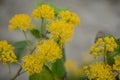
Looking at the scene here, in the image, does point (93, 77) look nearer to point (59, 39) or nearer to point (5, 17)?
point (59, 39)

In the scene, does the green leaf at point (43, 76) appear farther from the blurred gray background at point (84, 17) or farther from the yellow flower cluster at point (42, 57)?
the blurred gray background at point (84, 17)

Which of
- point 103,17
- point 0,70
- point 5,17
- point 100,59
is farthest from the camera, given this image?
point 103,17

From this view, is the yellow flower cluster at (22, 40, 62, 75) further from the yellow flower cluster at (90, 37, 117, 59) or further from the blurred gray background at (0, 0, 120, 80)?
the blurred gray background at (0, 0, 120, 80)

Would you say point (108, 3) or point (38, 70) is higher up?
point (108, 3)

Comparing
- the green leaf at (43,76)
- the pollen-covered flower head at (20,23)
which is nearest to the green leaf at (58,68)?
the green leaf at (43,76)

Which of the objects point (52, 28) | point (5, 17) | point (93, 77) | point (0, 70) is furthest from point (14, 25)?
point (5, 17)

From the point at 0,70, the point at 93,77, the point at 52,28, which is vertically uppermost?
the point at 52,28
